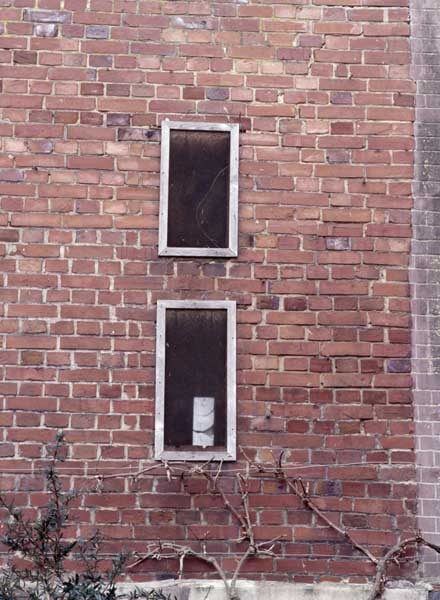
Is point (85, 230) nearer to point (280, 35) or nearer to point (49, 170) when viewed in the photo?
point (49, 170)

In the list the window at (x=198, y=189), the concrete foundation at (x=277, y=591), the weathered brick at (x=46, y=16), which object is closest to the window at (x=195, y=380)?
the window at (x=198, y=189)

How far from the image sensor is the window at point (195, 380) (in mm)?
5641

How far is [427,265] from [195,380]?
1.61 meters

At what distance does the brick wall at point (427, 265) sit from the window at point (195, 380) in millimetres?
1140

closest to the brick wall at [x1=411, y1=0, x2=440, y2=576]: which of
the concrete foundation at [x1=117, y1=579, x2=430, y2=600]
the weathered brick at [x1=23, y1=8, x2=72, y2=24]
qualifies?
the concrete foundation at [x1=117, y1=579, x2=430, y2=600]

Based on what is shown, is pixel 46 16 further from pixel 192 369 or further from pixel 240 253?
pixel 192 369

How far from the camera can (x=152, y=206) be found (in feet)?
19.4

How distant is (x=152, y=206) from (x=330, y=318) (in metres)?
1.30

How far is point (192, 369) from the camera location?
18.8ft

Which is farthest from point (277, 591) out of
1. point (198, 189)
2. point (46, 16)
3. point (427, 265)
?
point (46, 16)

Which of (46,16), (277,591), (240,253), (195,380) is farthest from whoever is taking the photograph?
(46,16)

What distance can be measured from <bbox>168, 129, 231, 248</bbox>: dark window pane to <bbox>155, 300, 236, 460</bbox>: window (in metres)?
0.43

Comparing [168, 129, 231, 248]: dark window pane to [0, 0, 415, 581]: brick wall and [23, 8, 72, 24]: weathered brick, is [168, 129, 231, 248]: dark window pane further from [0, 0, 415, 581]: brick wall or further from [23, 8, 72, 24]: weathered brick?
[23, 8, 72, 24]: weathered brick

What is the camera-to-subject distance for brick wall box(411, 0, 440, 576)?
5.66 m
